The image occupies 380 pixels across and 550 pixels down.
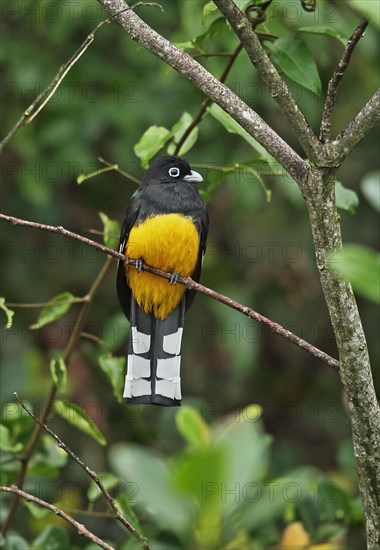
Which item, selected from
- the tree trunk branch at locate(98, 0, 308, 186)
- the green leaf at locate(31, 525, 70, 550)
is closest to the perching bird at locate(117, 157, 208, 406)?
the green leaf at locate(31, 525, 70, 550)

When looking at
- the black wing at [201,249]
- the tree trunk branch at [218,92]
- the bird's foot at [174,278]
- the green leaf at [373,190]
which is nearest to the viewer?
the green leaf at [373,190]

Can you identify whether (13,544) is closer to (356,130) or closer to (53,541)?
(53,541)

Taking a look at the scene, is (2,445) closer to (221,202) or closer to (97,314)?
(97,314)

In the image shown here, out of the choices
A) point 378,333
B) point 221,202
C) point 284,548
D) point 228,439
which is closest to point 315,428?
point 378,333

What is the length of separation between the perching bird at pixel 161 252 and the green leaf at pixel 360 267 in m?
2.77

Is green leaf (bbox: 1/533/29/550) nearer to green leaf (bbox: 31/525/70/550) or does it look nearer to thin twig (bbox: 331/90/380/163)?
green leaf (bbox: 31/525/70/550)

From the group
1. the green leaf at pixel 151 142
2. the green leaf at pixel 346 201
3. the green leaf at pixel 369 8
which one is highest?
the green leaf at pixel 151 142

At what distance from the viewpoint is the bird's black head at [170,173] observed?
449 cm

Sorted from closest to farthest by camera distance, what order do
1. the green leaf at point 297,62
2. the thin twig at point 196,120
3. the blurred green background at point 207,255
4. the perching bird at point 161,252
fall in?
the green leaf at point 297,62, the thin twig at point 196,120, the perching bird at point 161,252, the blurred green background at point 207,255

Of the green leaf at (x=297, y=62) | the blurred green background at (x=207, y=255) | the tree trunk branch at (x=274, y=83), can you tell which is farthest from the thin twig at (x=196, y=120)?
the tree trunk branch at (x=274, y=83)

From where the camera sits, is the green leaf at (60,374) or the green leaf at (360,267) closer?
the green leaf at (360,267)

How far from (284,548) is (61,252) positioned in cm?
320

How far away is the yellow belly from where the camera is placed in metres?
4.29

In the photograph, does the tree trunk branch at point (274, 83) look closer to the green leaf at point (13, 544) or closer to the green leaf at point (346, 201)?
the green leaf at point (346, 201)
